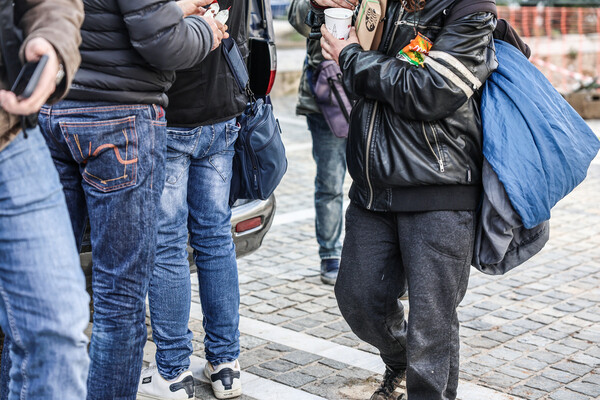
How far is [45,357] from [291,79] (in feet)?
36.9

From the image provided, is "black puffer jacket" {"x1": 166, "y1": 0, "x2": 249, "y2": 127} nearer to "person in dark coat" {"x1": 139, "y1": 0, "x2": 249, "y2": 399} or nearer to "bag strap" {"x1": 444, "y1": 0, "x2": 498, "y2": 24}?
"person in dark coat" {"x1": 139, "y1": 0, "x2": 249, "y2": 399}

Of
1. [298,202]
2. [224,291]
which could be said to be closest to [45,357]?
[224,291]

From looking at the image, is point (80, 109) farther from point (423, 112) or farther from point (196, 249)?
point (423, 112)

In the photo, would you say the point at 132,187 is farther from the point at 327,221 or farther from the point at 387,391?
the point at 327,221

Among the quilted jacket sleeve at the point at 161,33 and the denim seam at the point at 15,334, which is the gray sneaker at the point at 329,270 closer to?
the quilted jacket sleeve at the point at 161,33

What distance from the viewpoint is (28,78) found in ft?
7.14

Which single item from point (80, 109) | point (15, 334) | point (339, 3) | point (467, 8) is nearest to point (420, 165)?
point (467, 8)

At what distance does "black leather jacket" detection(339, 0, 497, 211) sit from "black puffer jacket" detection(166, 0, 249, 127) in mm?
500

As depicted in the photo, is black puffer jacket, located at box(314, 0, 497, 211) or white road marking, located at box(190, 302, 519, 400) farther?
white road marking, located at box(190, 302, 519, 400)

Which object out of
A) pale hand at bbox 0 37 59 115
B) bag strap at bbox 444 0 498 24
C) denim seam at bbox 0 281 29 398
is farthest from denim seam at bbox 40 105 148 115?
bag strap at bbox 444 0 498 24

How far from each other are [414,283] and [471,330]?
141 cm

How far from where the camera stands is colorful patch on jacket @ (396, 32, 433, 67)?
302cm

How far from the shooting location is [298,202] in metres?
7.22

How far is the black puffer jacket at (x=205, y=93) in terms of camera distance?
10.9 ft
